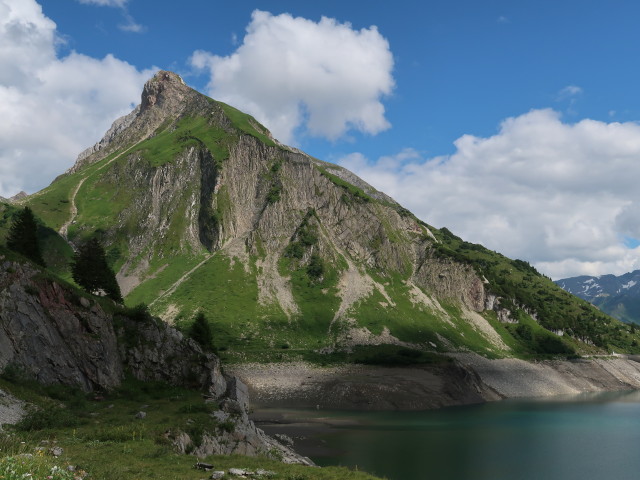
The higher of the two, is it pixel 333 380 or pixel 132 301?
pixel 132 301

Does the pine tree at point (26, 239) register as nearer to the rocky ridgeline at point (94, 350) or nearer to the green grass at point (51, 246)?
the rocky ridgeline at point (94, 350)

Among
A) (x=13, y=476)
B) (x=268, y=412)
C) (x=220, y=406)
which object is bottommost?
(x=268, y=412)

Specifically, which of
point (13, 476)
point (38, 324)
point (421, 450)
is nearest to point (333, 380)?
point (421, 450)

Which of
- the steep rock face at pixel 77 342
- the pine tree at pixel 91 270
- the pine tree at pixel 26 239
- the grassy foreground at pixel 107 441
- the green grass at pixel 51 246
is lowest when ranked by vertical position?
the grassy foreground at pixel 107 441

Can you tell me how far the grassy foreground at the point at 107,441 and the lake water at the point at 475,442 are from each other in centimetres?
2433

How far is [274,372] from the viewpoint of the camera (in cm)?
11488

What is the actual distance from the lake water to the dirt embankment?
640 cm

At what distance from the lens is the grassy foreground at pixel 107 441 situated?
63.7 feet

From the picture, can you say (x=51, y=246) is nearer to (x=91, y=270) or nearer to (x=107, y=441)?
(x=91, y=270)

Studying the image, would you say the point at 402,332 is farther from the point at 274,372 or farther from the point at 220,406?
the point at 220,406

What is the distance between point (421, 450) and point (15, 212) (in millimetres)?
190823

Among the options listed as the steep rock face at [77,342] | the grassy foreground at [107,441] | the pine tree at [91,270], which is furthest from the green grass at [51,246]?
the grassy foreground at [107,441]

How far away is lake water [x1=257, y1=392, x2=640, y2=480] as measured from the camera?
177ft

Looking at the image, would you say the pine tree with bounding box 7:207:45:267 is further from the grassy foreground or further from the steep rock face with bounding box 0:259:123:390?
the grassy foreground
